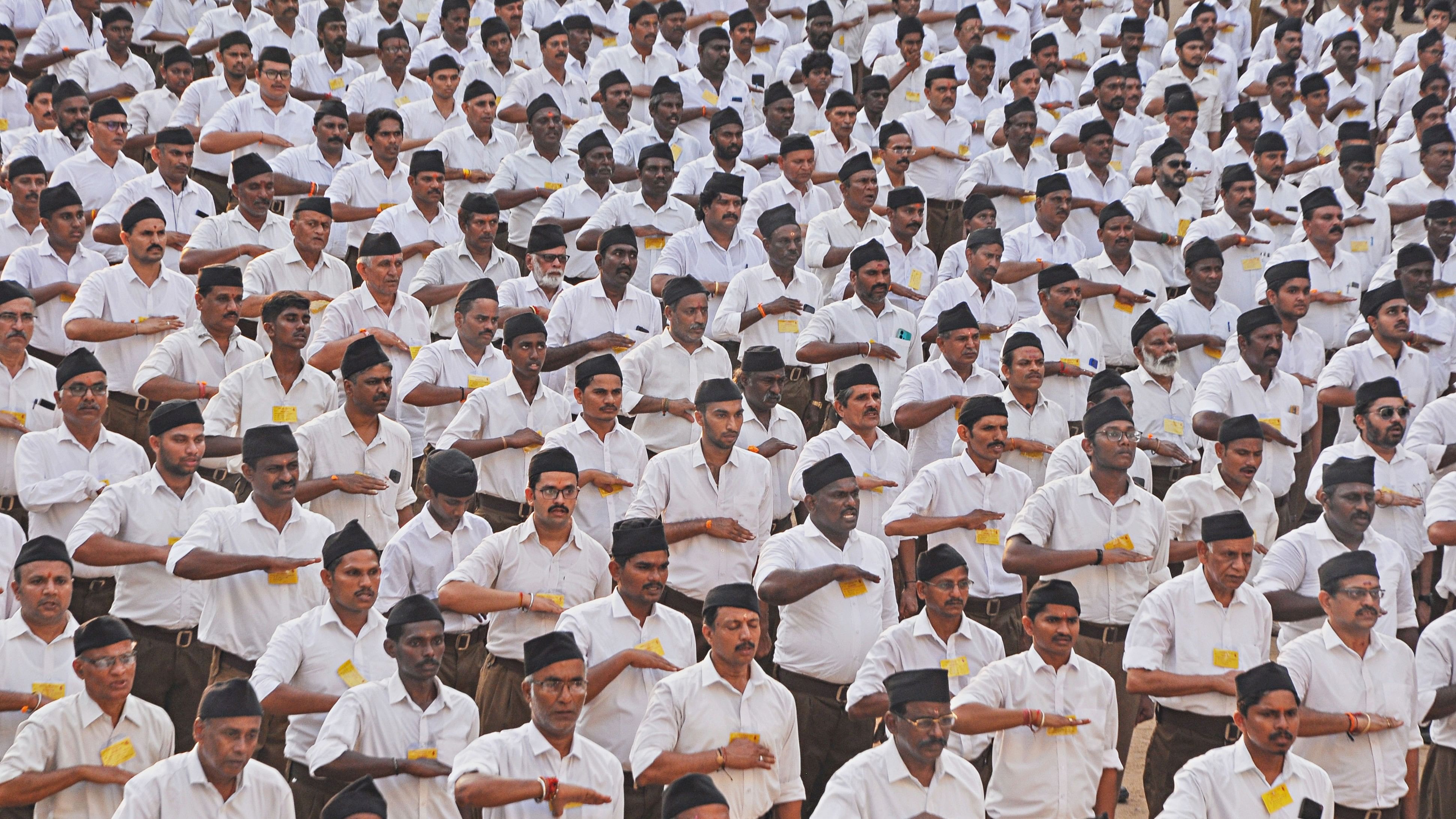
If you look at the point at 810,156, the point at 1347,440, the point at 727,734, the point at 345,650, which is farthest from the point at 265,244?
the point at 1347,440

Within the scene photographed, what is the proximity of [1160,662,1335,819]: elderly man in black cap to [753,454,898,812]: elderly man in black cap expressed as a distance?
5.31 feet

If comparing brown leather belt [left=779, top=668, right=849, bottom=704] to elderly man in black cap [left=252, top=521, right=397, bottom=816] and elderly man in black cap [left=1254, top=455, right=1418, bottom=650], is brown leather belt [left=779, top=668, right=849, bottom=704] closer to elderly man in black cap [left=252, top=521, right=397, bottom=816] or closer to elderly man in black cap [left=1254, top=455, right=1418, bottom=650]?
elderly man in black cap [left=252, top=521, right=397, bottom=816]

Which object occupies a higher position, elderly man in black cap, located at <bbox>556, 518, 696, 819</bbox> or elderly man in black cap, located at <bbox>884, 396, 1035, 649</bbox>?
elderly man in black cap, located at <bbox>884, 396, 1035, 649</bbox>

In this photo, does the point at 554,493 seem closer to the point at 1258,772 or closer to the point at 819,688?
the point at 819,688

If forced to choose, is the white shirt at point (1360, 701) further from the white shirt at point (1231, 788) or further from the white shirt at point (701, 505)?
the white shirt at point (701, 505)

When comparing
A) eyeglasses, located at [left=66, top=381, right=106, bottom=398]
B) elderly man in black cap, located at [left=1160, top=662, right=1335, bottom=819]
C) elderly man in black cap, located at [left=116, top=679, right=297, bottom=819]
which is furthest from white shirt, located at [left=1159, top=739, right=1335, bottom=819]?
eyeglasses, located at [left=66, top=381, right=106, bottom=398]

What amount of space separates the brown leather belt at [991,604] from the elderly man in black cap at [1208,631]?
91 cm

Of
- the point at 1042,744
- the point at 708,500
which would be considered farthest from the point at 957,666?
the point at 708,500

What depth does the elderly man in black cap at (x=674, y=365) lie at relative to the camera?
10141 millimetres

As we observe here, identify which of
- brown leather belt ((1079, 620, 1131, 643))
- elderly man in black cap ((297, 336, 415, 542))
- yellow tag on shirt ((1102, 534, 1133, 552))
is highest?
elderly man in black cap ((297, 336, 415, 542))

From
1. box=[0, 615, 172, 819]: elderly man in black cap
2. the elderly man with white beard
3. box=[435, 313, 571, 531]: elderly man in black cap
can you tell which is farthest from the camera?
the elderly man with white beard

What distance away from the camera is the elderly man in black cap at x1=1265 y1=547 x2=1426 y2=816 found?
763 centimetres

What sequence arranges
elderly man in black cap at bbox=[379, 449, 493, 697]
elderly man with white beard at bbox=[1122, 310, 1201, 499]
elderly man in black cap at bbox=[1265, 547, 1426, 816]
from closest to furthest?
1. elderly man in black cap at bbox=[1265, 547, 1426, 816]
2. elderly man in black cap at bbox=[379, 449, 493, 697]
3. elderly man with white beard at bbox=[1122, 310, 1201, 499]

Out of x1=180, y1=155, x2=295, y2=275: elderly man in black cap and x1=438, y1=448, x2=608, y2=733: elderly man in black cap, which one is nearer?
x1=438, y1=448, x2=608, y2=733: elderly man in black cap
